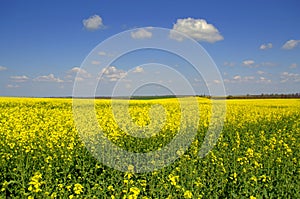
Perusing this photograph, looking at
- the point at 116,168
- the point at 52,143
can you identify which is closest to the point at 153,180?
the point at 116,168

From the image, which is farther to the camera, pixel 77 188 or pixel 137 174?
pixel 137 174

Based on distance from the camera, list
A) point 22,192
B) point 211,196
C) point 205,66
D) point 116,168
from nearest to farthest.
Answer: point 22,192, point 211,196, point 116,168, point 205,66

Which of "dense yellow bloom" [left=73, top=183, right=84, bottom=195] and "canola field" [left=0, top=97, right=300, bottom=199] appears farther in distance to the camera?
"canola field" [left=0, top=97, right=300, bottom=199]

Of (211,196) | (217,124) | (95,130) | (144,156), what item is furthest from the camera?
(217,124)

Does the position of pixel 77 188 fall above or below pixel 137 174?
above

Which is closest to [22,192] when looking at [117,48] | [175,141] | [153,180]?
[153,180]

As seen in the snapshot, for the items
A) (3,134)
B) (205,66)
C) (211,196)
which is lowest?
(211,196)

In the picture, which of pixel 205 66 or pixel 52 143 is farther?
pixel 205 66

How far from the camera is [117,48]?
898cm

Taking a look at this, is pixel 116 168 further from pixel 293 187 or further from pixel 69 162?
pixel 293 187

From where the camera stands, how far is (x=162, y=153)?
826 cm

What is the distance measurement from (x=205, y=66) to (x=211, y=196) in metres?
4.50

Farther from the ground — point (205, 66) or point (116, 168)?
point (205, 66)

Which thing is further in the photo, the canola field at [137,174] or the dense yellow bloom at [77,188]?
the canola field at [137,174]
